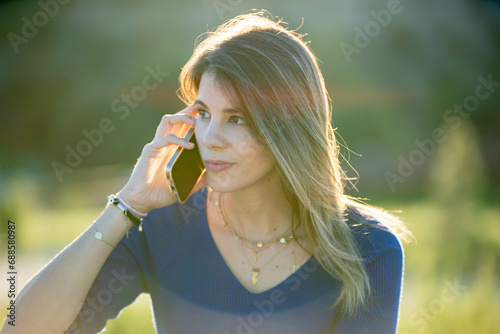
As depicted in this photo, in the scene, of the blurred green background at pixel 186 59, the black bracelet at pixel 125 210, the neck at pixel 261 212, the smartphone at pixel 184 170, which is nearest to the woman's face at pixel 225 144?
the smartphone at pixel 184 170

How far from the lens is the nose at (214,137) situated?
219cm

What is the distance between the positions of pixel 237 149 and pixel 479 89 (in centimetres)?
1339

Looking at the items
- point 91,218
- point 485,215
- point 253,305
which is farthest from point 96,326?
point 91,218

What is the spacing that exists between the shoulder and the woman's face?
0.54 metres

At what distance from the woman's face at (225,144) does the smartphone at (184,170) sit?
4.1 inches

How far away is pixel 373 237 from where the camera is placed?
2342mm

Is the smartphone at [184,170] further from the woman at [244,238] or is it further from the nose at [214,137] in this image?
the nose at [214,137]

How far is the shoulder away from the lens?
228 centimetres

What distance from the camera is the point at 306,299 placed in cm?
221

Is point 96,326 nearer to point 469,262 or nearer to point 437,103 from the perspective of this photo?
point 469,262

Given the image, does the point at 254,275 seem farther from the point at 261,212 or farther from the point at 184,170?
the point at 184,170

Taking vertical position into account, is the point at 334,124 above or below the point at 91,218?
below

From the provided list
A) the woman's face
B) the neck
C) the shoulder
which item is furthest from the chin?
the shoulder

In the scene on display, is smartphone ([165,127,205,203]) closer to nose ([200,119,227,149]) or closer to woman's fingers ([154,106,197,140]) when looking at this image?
woman's fingers ([154,106,197,140])
